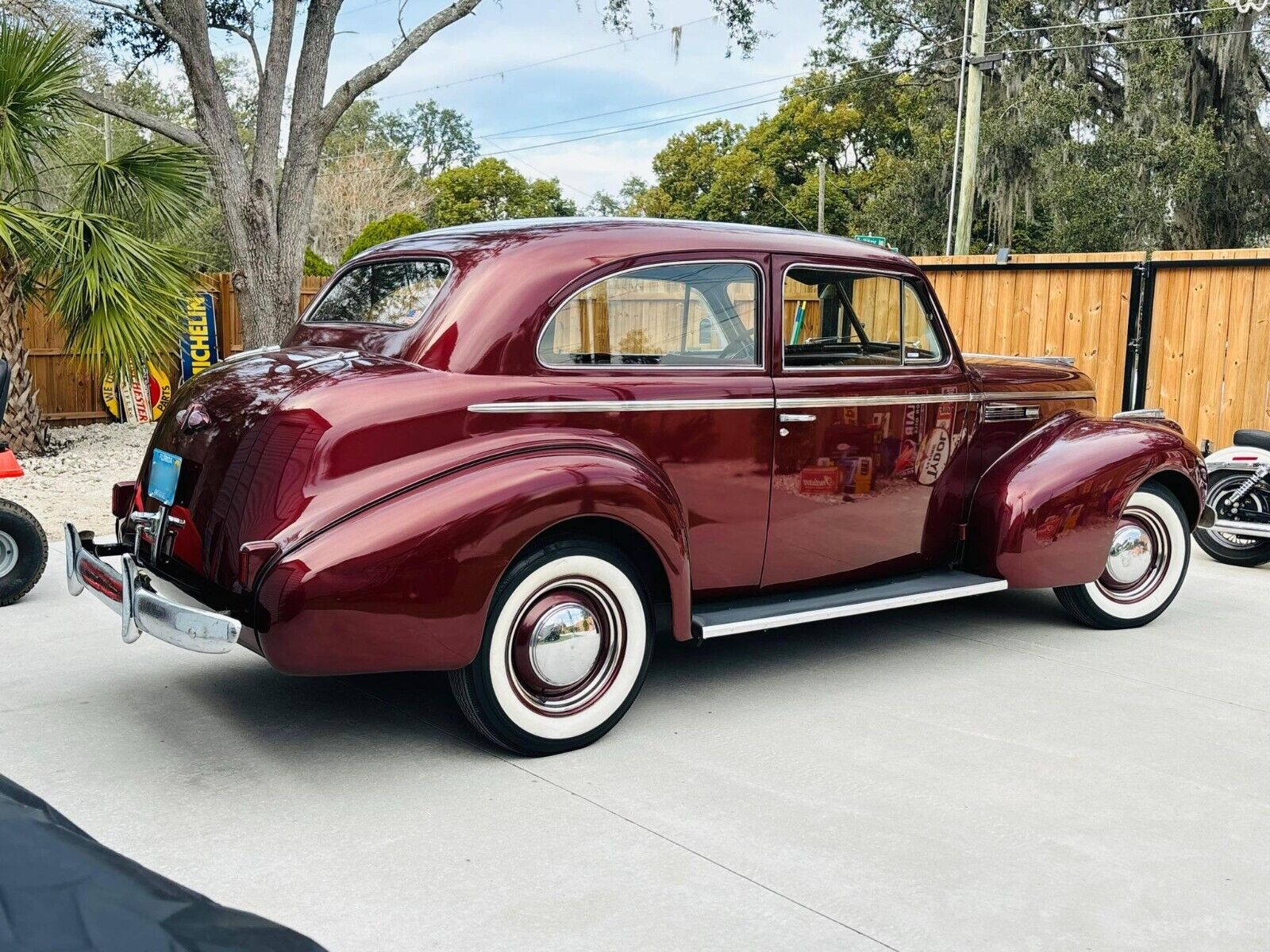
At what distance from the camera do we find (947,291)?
461 inches

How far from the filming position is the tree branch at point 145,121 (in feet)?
38.9

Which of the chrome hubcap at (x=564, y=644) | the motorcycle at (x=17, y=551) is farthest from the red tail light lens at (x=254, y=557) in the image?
the motorcycle at (x=17, y=551)

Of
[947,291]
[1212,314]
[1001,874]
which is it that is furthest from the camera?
[947,291]

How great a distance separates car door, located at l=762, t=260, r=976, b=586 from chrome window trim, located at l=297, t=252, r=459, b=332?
139 cm

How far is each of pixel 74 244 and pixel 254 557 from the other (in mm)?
6841

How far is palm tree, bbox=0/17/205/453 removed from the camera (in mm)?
9141

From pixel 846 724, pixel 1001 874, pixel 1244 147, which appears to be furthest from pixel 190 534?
pixel 1244 147

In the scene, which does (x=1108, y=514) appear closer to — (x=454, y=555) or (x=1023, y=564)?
(x=1023, y=564)

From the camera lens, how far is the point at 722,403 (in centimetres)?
466

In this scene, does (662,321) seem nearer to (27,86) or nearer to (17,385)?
(27,86)

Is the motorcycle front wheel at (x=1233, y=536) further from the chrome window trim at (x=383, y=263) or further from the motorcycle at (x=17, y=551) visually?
the motorcycle at (x=17, y=551)

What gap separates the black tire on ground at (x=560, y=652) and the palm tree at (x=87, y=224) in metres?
6.46

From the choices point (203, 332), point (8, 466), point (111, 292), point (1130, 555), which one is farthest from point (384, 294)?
point (203, 332)

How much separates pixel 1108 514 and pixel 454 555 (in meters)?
3.34
